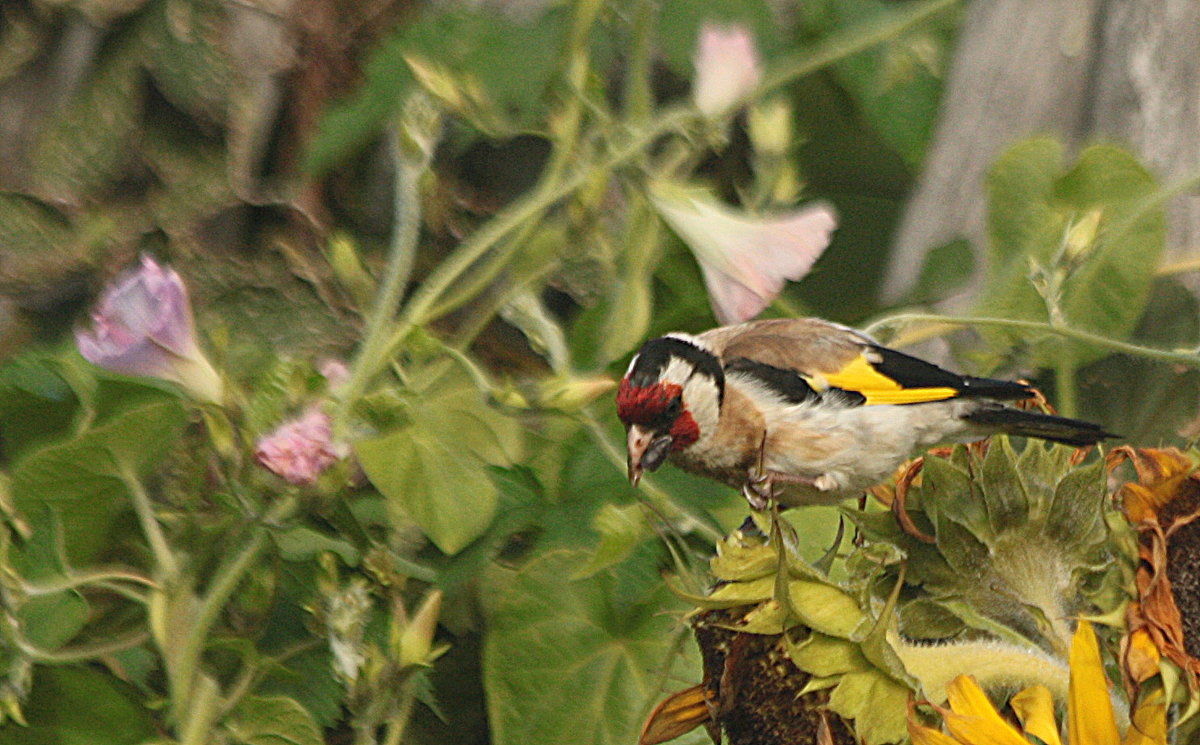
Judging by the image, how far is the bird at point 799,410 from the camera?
1.44 feet

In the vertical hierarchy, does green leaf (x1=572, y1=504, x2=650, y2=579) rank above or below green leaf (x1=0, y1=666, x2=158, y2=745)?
above

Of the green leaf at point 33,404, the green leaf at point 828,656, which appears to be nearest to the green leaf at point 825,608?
the green leaf at point 828,656

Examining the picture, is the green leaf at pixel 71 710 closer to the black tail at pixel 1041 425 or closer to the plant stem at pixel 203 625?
the plant stem at pixel 203 625

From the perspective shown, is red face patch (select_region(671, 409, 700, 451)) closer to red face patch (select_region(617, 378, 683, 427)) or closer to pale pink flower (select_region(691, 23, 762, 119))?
red face patch (select_region(617, 378, 683, 427))

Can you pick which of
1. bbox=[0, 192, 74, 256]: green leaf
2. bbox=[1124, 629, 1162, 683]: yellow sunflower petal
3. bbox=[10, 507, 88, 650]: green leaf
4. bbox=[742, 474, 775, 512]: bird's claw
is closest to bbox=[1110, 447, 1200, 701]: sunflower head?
bbox=[1124, 629, 1162, 683]: yellow sunflower petal

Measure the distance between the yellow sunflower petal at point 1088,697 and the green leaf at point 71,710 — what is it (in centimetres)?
31

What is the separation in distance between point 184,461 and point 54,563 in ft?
0.20

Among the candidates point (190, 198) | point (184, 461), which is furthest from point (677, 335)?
point (190, 198)

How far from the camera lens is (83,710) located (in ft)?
1.56

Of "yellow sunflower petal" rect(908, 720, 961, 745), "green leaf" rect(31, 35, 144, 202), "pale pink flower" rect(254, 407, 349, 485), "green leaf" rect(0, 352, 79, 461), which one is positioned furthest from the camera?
"green leaf" rect(31, 35, 144, 202)

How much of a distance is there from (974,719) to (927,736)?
1 centimetres

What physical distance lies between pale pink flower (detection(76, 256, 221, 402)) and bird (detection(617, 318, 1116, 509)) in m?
0.14

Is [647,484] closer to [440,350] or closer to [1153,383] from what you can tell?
[440,350]

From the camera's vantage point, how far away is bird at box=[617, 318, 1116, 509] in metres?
0.44
